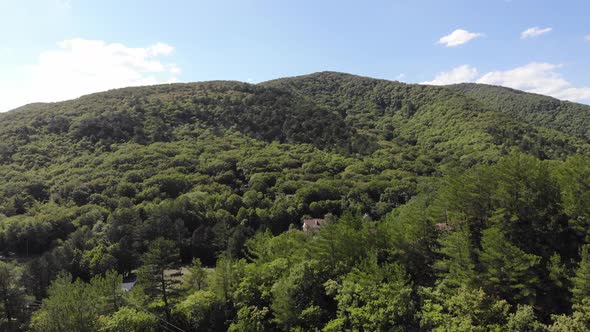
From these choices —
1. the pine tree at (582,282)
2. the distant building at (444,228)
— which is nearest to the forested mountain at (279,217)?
the pine tree at (582,282)

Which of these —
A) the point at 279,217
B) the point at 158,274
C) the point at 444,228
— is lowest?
the point at 279,217

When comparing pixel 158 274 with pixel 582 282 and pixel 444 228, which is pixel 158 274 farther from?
pixel 582 282

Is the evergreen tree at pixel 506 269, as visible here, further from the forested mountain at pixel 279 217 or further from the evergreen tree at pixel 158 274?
the evergreen tree at pixel 158 274

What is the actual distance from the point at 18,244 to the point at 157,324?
43888mm

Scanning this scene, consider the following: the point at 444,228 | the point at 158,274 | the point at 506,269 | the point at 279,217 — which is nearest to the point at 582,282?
the point at 506,269

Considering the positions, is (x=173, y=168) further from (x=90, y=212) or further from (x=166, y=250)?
(x=166, y=250)

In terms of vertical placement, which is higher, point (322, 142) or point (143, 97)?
point (143, 97)

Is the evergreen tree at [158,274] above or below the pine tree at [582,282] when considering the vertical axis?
below

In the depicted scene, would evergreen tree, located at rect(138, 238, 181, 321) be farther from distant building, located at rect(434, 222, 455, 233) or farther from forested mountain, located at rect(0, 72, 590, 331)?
distant building, located at rect(434, 222, 455, 233)

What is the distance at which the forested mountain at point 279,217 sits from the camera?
30.6 metres

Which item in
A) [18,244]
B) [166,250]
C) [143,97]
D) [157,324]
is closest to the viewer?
[157,324]

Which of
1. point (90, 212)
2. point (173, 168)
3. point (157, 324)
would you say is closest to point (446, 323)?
point (157, 324)

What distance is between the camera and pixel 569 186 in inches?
1272

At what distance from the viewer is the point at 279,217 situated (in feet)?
258
